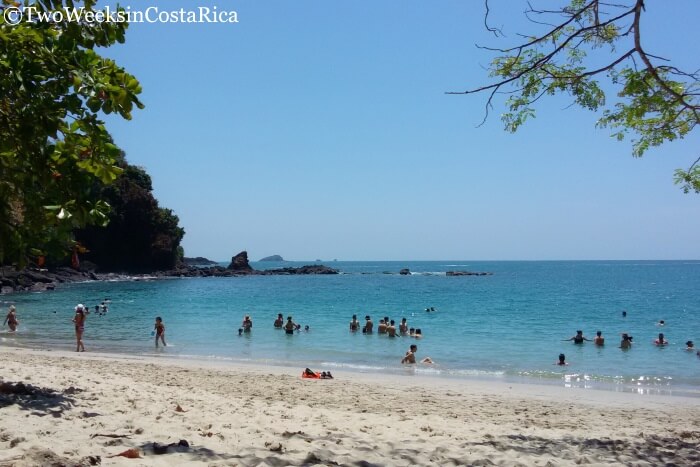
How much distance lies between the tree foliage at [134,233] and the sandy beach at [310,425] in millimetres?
71698

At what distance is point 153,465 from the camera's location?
4910 mm

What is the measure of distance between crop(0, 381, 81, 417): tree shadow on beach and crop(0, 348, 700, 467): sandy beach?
0.01 metres

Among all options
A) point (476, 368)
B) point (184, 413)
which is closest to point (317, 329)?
point (476, 368)

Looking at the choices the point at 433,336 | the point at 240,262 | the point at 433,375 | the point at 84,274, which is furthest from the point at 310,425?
the point at 240,262

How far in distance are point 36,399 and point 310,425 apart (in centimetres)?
314

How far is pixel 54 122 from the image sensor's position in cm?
547

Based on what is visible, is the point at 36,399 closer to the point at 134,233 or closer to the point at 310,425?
the point at 310,425

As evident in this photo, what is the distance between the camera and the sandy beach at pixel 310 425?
5449 mm

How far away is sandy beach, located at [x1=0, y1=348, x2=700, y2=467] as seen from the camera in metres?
5.45

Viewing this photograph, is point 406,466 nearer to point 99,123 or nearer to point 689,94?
point 99,123

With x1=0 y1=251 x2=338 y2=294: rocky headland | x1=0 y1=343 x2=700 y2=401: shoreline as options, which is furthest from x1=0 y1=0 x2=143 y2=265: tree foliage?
x1=0 y1=251 x2=338 y2=294: rocky headland

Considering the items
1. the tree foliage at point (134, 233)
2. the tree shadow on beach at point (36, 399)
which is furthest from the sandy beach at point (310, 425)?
the tree foliage at point (134, 233)

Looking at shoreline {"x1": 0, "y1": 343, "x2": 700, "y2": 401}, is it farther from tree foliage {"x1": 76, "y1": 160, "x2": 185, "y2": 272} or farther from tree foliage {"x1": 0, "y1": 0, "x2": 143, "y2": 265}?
tree foliage {"x1": 76, "y1": 160, "x2": 185, "y2": 272}

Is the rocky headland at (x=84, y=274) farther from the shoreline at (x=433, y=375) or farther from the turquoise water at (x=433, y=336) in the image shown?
the shoreline at (x=433, y=375)
